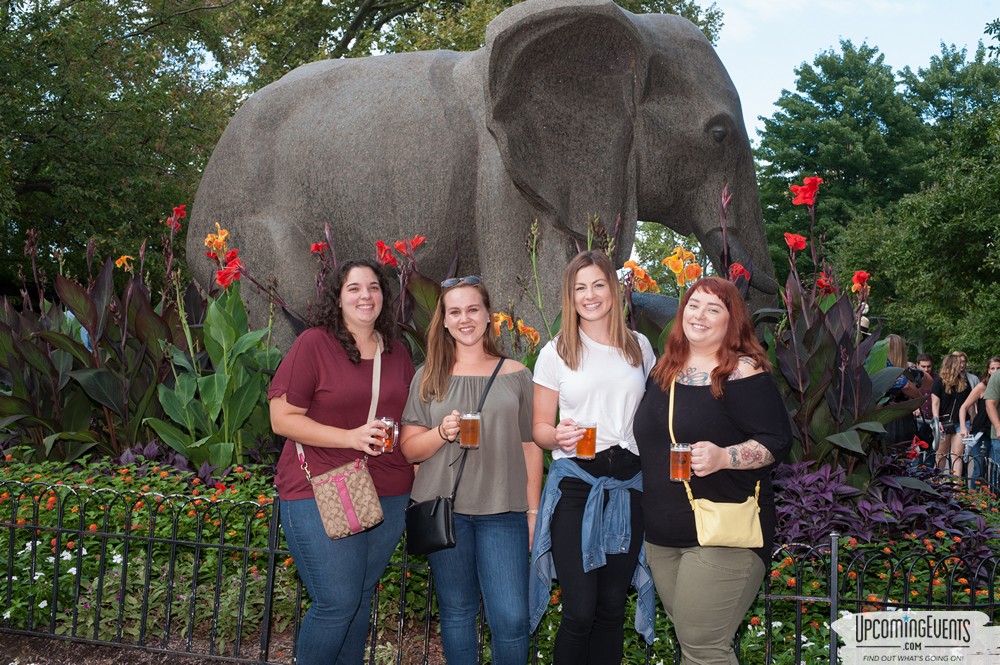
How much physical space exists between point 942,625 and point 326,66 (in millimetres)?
4525

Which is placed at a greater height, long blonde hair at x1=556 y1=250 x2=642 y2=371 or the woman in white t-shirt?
long blonde hair at x1=556 y1=250 x2=642 y2=371

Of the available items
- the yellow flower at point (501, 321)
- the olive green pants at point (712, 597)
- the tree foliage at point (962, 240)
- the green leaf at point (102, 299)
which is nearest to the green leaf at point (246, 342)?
the green leaf at point (102, 299)

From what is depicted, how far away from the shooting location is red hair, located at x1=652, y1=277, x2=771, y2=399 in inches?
106

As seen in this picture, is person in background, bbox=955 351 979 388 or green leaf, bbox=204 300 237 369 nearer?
green leaf, bbox=204 300 237 369

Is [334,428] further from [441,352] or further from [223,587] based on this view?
[223,587]

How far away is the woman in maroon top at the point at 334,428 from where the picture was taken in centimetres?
293

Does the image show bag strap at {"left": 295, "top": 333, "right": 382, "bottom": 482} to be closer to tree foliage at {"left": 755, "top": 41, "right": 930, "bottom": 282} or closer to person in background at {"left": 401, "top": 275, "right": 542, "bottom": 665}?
person in background at {"left": 401, "top": 275, "right": 542, "bottom": 665}

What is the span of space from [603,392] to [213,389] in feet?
8.88

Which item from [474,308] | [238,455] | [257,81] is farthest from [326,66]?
[257,81]

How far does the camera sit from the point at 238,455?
5.32 m

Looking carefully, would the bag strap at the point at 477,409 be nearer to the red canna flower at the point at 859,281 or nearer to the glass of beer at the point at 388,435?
the glass of beer at the point at 388,435

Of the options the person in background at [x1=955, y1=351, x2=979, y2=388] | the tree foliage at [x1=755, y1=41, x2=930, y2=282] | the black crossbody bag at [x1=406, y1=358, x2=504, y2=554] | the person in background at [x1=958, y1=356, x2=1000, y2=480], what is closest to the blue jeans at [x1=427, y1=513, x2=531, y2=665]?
the black crossbody bag at [x1=406, y1=358, x2=504, y2=554]

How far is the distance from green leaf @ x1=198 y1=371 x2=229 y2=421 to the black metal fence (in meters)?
0.55

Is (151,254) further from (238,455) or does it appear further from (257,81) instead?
(238,455)
